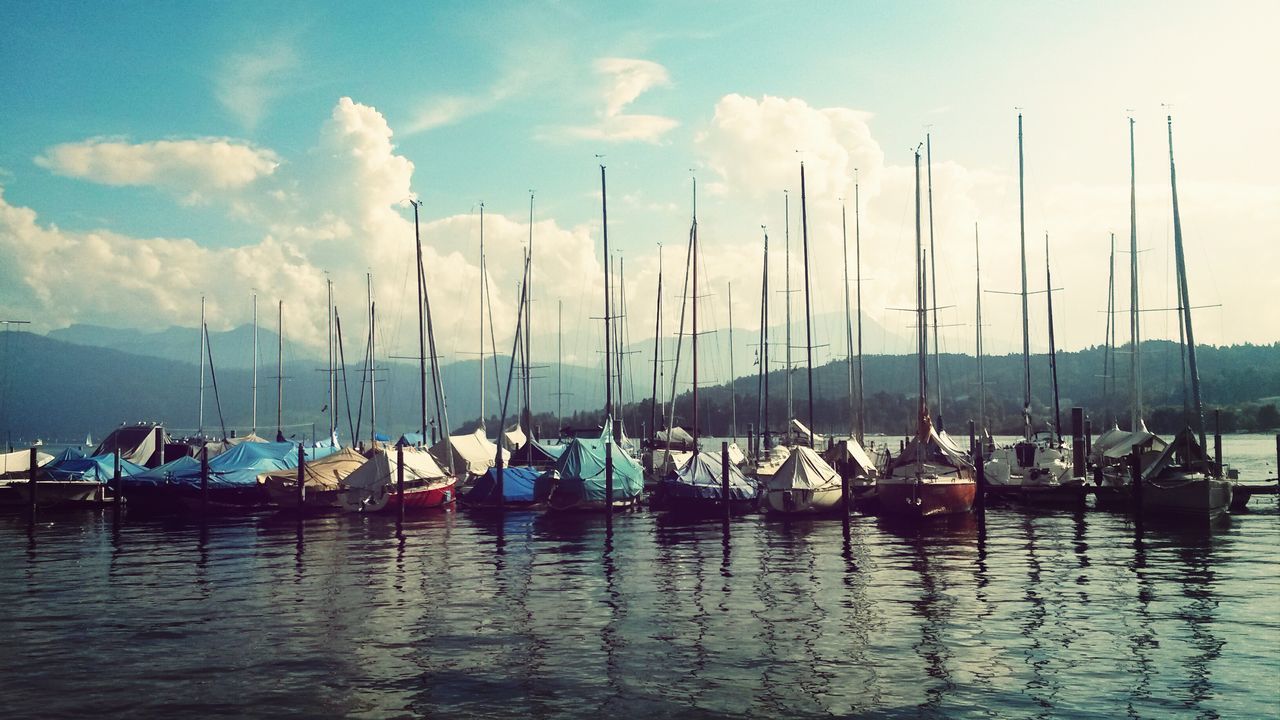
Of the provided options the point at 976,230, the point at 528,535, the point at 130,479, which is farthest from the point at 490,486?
the point at 976,230

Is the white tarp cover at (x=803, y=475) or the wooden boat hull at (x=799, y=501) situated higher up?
the white tarp cover at (x=803, y=475)

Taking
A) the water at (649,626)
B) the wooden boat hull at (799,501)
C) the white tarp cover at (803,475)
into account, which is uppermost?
the white tarp cover at (803,475)

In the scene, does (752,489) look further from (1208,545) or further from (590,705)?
(590,705)

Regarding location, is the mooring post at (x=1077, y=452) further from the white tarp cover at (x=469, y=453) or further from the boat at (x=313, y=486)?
the boat at (x=313, y=486)

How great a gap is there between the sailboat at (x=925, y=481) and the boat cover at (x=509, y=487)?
61.8ft

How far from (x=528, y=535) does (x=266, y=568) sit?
1240 centimetres

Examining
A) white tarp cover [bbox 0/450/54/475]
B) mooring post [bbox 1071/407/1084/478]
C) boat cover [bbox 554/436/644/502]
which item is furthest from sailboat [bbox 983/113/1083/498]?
white tarp cover [bbox 0/450/54/475]

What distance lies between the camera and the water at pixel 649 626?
17.3m

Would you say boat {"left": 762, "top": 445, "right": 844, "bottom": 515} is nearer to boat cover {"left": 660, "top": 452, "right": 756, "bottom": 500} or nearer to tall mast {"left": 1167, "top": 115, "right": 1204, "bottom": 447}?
boat cover {"left": 660, "top": 452, "right": 756, "bottom": 500}

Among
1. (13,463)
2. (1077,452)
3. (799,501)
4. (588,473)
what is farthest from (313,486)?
(1077,452)

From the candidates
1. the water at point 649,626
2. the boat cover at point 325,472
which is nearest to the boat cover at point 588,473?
the water at point 649,626

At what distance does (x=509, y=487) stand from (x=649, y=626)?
104 feet

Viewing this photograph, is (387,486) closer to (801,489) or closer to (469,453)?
(469,453)

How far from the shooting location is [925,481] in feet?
146
